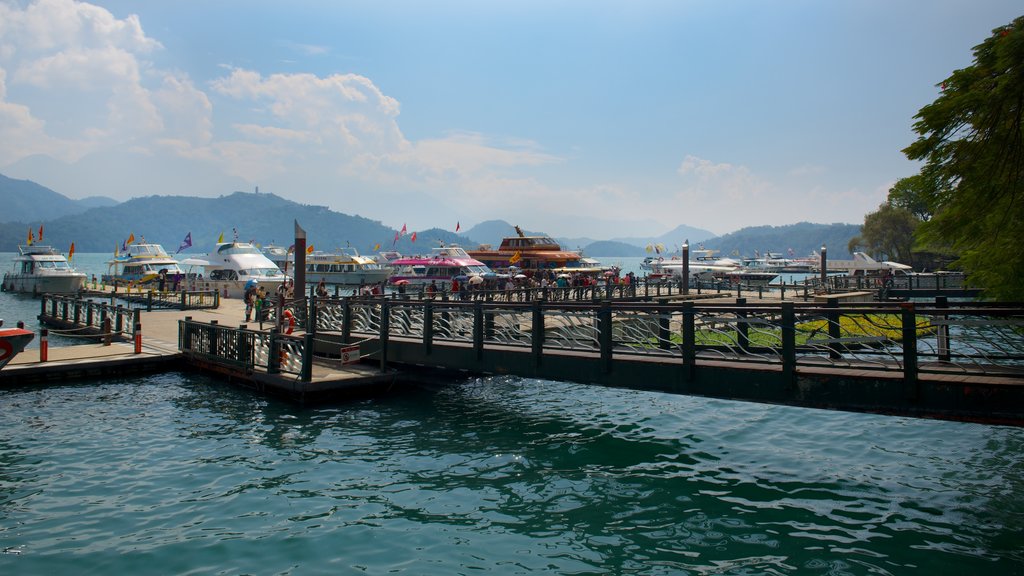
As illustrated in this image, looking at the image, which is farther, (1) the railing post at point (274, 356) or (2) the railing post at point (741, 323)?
(1) the railing post at point (274, 356)

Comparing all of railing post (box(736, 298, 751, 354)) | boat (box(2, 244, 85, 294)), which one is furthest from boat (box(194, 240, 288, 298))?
railing post (box(736, 298, 751, 354))

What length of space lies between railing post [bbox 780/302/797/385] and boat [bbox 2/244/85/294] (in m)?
63.9

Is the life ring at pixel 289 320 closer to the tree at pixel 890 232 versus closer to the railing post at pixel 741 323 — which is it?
the railing post at pixel 741 323

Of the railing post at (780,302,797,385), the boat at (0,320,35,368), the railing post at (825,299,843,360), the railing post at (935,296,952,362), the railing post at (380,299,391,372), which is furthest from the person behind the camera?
the railing post at (380,299,391,372)

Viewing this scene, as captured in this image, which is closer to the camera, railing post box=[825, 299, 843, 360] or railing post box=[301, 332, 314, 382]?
railing post box=[825, 299, 843, 360]

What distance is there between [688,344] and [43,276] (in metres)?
63.8

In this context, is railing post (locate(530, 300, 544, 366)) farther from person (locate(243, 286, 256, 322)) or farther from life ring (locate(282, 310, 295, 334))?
person (locate(243, 286, 256, 322))

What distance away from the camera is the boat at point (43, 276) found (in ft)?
188

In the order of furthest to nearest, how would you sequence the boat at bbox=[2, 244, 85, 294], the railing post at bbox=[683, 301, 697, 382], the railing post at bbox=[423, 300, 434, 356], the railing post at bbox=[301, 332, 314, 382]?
the boat at bbox=[2, 244, 85, 294]
the railing post at bbox=[423, 300, 434, 356]
the railing post at bbox=[301, 332, 314, 382]
the railing post at bbox=[683, 301, 697, 382]

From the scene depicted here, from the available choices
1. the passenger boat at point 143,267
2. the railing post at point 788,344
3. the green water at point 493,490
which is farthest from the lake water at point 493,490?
the passenger boat at point 143,267

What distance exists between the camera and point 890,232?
3794 inches

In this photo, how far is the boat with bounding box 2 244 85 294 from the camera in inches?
2260

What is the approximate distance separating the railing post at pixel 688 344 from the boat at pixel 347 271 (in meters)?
61.5

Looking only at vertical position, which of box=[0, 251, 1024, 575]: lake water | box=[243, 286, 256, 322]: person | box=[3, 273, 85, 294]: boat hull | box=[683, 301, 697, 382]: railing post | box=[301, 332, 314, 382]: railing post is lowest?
box=[0, 251, 1024, 575]: lake water
